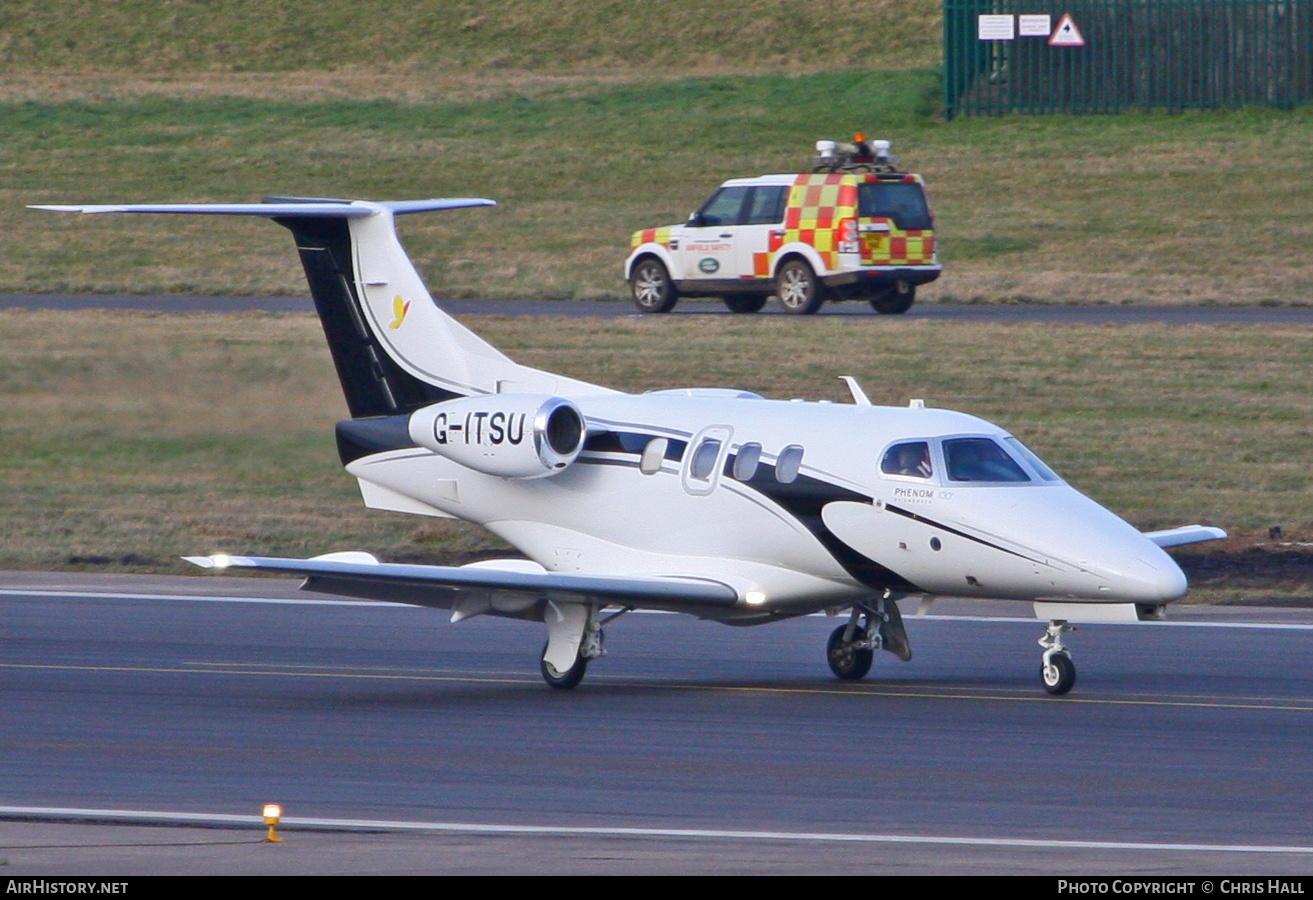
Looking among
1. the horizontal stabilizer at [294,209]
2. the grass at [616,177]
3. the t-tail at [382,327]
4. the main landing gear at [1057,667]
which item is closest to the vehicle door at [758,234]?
the grass at [616,177]

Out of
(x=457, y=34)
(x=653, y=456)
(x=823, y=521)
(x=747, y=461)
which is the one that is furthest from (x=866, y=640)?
(x=457, y=34)

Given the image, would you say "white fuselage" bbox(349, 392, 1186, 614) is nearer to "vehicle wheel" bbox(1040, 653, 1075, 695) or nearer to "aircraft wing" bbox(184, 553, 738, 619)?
"aircraft wing" bbox(184, 553, 738, 619)

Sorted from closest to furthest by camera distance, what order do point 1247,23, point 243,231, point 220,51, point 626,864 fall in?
point 626,864
point 243,231
point 1247,23
point 220,51

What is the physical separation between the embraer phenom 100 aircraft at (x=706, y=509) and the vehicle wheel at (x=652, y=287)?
1776 cm

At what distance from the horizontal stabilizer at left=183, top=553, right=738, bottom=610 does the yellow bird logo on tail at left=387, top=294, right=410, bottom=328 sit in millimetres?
3103

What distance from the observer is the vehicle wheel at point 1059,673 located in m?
16.0

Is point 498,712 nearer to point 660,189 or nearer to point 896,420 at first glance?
point 896,420

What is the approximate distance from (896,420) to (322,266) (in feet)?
18.8

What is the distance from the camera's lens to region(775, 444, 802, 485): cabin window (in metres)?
16.4

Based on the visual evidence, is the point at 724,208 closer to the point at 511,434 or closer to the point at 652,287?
the point at 652,287

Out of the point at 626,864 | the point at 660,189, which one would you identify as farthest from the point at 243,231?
the point at 626,864

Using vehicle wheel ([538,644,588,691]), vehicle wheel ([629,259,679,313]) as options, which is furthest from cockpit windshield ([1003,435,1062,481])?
vehicle wheel ([629,259,679,313])

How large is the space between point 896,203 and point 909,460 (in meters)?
20.0

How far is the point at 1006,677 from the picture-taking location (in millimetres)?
17297
